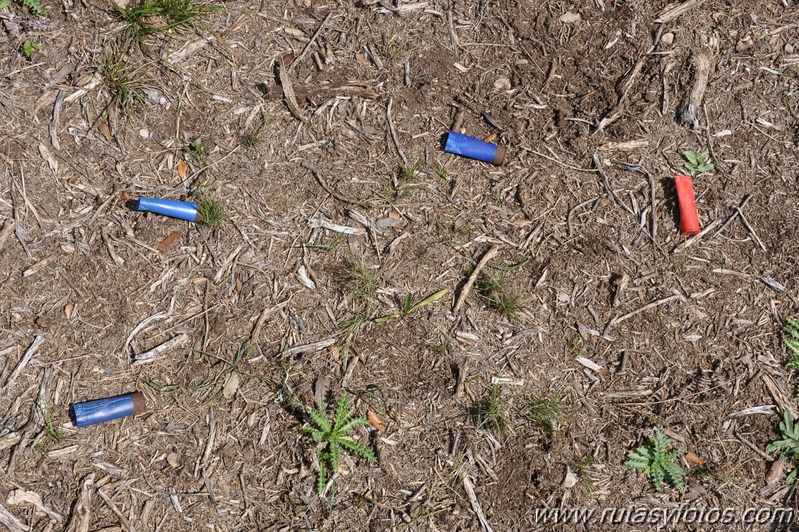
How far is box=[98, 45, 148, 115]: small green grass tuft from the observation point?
Answer: 3.65 meters

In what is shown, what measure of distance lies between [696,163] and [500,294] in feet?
4.34

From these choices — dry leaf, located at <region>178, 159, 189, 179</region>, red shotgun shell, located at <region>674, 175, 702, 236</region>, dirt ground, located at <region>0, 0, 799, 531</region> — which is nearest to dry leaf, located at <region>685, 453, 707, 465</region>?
dirt ground, located at <region>0, 0, 799, 531</region>

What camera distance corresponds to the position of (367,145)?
3.77 meters

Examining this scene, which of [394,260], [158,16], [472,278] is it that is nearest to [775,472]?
[472,278]

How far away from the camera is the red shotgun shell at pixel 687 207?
3719 millimetres

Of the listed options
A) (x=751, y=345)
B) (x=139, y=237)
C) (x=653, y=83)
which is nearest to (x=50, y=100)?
(x=139, y=237)

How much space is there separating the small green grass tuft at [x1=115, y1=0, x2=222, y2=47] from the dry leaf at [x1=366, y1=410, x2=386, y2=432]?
2.21m

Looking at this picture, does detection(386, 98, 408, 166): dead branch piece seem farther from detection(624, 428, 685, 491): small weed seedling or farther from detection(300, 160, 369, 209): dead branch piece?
detection(624, 428, 685, 491): small weed seedling

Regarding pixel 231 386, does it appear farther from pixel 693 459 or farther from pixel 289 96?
pixel 693 459

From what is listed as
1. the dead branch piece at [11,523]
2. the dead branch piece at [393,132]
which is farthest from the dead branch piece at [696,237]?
the dead branch piece at [11,523]

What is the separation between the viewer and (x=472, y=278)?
360cm

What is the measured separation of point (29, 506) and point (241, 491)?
931 mm

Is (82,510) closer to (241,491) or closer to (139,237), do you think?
(241,491)

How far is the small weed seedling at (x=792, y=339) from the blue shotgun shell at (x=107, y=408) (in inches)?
124
